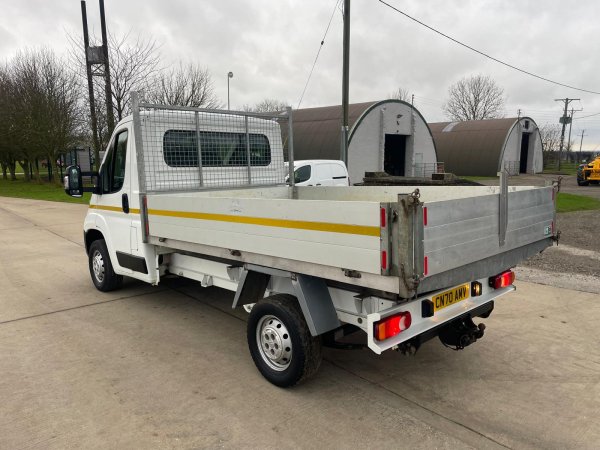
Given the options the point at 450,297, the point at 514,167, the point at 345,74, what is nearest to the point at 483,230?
the point at 450,297

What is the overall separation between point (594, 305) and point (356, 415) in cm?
395

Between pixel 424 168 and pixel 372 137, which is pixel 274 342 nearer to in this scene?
pixel 372 137

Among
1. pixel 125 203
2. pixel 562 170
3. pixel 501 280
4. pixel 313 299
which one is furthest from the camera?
pixel 562 170

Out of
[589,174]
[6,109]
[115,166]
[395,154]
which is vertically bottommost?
[589,174]

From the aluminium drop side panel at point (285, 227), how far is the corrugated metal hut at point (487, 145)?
113 feet

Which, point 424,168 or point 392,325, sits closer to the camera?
point 392,325

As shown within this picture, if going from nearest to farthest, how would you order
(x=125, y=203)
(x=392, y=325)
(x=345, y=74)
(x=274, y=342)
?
(x=392, y=325)
(x=274, y=342)
(x=125, y=203)
(x=345, y=74)

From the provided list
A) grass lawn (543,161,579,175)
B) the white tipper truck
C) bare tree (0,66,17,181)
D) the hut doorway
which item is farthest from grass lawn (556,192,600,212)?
bare tree (0,66,17,181)

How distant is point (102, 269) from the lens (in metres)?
6.41

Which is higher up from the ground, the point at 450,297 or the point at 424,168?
the point at 424,168

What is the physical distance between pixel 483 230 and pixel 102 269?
517 centimetres

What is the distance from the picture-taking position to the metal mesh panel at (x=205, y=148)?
5.12 meters

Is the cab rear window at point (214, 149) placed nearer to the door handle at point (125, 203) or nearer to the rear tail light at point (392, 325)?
the door handle at point (125, 203)

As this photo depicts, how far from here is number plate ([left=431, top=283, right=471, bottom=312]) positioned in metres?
3.40
